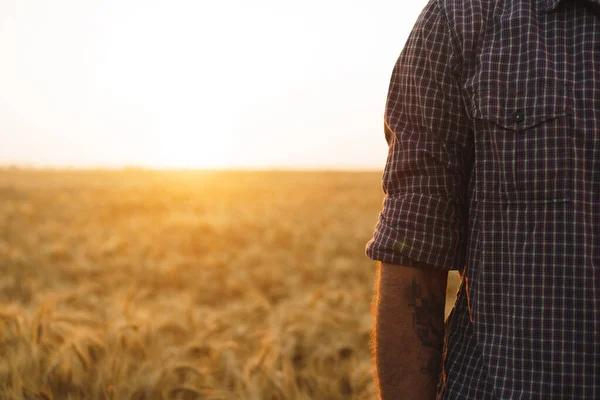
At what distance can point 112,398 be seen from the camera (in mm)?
2580

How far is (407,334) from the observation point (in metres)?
1.20

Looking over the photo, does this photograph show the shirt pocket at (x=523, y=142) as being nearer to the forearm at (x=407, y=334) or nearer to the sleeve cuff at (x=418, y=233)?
the sleeve cuff at (x=418, y=233)

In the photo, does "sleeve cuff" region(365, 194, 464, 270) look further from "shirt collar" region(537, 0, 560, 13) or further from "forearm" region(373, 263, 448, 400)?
"shirt collar" region(537, 0, 560, 13)

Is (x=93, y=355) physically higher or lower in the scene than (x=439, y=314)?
lower

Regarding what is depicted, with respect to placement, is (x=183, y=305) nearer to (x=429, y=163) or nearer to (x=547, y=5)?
(x=429, y=163)

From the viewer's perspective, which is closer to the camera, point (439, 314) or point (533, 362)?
point (533, 362)

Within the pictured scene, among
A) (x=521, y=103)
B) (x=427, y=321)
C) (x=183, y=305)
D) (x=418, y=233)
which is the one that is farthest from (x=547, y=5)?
(x=183, y=305)

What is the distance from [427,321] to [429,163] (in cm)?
33

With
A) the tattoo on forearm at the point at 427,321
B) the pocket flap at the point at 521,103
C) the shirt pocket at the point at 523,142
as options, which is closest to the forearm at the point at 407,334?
the tattoo on forearm at the point at 427,321

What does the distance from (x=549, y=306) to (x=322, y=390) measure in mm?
2012

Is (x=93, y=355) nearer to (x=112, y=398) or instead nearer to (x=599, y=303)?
(x=112, y=398)

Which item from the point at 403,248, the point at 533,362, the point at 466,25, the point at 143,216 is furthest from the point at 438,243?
the point at 143,216

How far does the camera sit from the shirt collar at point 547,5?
1.10 metres

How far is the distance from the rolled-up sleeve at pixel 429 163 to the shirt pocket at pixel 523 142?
0.05m
